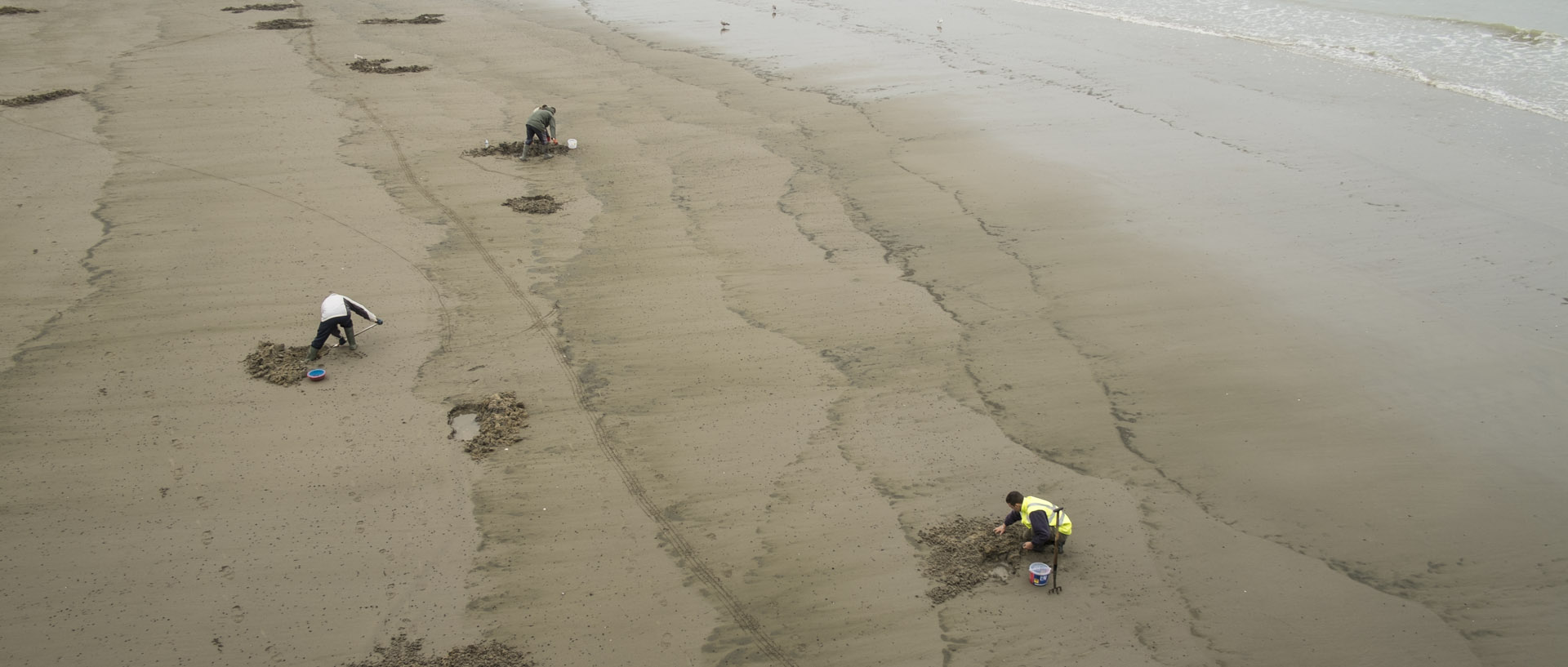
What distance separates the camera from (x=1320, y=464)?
7336mm

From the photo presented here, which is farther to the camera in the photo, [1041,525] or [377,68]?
[377,68]

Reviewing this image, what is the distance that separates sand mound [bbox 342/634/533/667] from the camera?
5.54 metres

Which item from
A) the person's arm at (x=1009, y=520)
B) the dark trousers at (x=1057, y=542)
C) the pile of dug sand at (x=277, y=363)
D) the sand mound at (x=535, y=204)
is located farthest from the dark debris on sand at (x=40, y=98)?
the dark trousers at (x=1057, y=542)

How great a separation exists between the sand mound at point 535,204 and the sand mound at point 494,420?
167 inches

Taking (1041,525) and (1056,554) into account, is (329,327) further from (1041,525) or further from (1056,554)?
(1056,554)

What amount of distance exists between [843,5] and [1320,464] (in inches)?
783

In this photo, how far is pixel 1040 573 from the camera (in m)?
6.06

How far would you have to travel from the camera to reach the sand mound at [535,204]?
1175cm

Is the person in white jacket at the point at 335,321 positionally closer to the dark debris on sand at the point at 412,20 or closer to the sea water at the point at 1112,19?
the sea water at the point at 1112,19

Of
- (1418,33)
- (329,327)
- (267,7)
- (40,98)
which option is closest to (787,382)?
(329,327)

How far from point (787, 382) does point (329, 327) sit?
13.3 feet

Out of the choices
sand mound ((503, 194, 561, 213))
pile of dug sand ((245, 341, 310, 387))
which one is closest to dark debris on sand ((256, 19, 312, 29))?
sand mound ((503, 194, 561, 213))

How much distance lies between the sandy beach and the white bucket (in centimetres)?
18

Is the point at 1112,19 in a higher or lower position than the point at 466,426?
higher
